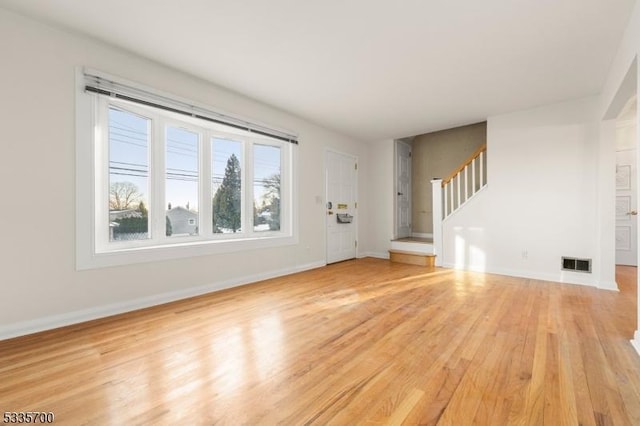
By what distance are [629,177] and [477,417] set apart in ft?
20.7

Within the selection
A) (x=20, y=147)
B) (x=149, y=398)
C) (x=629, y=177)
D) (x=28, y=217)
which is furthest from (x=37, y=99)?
(x=629, y=177)

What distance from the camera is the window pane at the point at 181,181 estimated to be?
3.39 meters

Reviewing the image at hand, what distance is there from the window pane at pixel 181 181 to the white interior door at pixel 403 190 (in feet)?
14.1

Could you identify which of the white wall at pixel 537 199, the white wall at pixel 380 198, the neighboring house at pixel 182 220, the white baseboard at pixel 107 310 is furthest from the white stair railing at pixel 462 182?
the neighboring house at pixel 182 220

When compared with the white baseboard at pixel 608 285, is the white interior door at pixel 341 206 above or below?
above

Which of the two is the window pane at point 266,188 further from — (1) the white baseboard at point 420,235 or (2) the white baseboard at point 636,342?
(2) the white baseboard at point 636,342

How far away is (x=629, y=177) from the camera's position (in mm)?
5199

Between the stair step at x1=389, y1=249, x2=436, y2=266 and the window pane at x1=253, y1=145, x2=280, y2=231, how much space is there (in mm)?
2539

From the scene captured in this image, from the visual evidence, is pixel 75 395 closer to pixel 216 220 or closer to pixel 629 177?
pixel 216 220

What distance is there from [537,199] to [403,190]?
2695 mm

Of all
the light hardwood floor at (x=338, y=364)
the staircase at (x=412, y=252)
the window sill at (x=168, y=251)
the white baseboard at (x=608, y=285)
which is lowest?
the light hardwood floor at (x=338, y=364)

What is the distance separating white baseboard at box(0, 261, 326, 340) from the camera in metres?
2.33

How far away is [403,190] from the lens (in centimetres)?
667

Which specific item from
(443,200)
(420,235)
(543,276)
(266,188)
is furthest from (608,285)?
(266,188)
